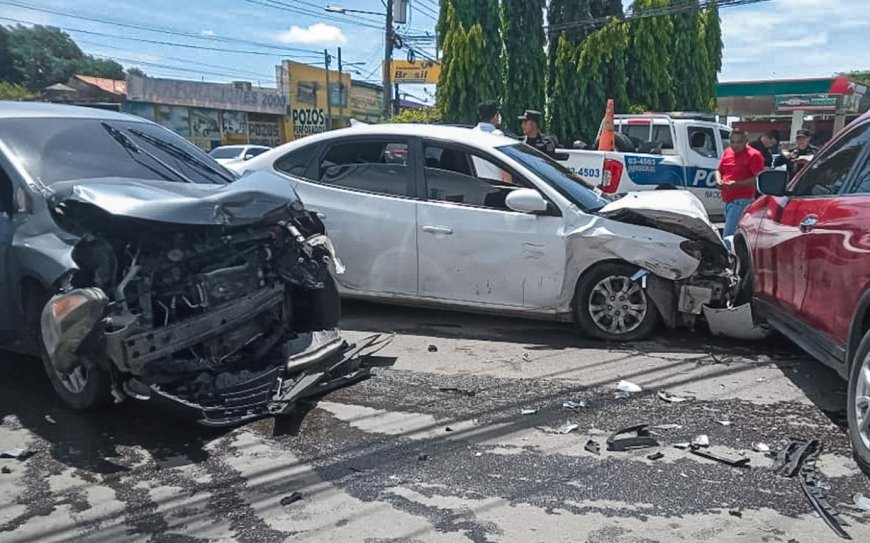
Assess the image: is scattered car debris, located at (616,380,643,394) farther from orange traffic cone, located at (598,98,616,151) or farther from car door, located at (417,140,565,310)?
orange traffic cone, located at (598,98,616,151)

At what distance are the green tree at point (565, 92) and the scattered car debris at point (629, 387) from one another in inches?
730

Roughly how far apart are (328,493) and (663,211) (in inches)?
137

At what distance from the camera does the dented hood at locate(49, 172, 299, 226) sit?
3.71 metres

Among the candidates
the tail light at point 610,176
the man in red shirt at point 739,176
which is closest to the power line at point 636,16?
the tail light at point 610,176

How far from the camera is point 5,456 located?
383cm

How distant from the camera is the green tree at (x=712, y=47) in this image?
82.6 feet

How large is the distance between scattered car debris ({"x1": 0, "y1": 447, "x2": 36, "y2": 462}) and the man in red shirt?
7.23 m

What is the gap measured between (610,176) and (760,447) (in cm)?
902

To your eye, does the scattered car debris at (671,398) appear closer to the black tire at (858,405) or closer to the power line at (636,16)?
the black tire at (858,405)

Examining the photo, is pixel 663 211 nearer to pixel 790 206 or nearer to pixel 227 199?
pixel 790 206

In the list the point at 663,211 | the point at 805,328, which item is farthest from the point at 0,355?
the point at 805,328

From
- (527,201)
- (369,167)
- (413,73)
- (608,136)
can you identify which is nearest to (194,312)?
(369,167)

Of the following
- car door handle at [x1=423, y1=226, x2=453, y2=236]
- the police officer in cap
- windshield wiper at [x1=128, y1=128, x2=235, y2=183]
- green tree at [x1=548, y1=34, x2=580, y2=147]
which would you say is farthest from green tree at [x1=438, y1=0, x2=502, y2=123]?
windshield wiper at [x1=128, y1=128, x2=235, y2=183]

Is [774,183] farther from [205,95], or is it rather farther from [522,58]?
[205,95]
